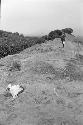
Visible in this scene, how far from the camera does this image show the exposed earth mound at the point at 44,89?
2526cm

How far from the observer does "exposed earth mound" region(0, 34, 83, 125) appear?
25.3m

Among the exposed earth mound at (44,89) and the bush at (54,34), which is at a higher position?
the exposed earth mound at (44,89)

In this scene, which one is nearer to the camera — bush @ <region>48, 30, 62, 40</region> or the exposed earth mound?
the exposed earth mound

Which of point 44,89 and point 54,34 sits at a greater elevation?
point 44,89

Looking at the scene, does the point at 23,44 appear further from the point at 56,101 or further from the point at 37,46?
the point at 56,101

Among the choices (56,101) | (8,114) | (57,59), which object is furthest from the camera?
(57,59)

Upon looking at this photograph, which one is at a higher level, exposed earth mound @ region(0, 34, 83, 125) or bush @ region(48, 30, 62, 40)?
exposed earth mound @ region(0, 34, 83, 125)

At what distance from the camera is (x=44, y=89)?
30250 millimetres

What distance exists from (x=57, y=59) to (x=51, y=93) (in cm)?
1234

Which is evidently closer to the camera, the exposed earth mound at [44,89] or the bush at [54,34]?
the exposed earth mound at [44,89]

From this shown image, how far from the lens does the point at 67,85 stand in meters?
31.8

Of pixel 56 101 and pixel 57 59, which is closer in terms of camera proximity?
pixel 56 101

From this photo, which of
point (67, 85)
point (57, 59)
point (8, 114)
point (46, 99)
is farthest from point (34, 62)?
point (8, 114)

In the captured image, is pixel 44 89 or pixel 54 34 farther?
pixel 54 34
